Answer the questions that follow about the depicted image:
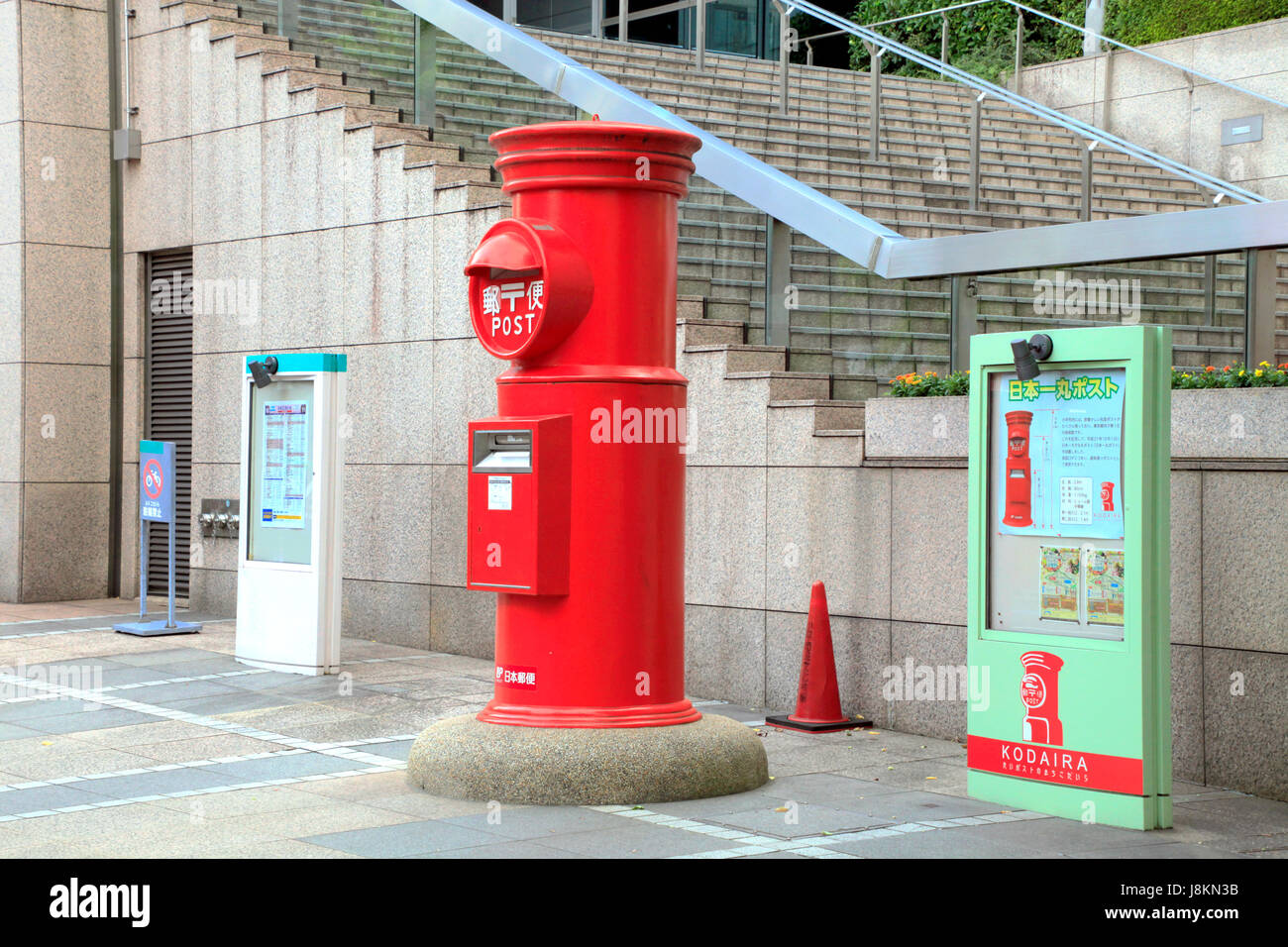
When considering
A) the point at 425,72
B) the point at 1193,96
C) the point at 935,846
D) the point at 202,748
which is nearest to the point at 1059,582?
the point at 935,846

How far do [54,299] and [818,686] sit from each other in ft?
30.4

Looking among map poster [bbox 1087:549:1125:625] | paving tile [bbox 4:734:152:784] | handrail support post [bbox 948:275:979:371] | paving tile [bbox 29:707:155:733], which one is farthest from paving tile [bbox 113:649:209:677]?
map poster [bbox 1087:549:1125:625]

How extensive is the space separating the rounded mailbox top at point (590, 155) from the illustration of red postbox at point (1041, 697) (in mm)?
2687

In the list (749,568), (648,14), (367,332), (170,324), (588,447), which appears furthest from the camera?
(648,14)

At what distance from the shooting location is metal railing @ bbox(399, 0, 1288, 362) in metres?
7.45

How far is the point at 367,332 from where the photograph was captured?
1236 centimetres

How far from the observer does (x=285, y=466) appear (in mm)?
10852

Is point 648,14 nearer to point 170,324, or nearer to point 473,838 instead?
point 170,324

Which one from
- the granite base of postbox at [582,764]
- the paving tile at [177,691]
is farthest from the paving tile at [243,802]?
the paving tile at [177,691]

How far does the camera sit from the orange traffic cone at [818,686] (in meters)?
8.62

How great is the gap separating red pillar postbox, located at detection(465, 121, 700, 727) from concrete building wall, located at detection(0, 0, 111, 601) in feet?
29.1
